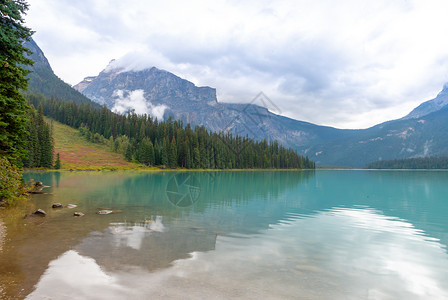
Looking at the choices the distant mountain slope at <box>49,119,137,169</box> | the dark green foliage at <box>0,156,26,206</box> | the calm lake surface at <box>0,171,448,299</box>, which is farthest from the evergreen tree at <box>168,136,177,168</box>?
the dark green foliage at <box>0,156,26,206</box>

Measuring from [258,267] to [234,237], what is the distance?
5715mm

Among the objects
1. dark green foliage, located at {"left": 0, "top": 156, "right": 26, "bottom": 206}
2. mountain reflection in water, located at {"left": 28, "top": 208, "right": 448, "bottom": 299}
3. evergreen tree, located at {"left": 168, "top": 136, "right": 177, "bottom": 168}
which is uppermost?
evergreen tree, located at {"left": 168, "top": 136, "right": 177, "bottom": 168}

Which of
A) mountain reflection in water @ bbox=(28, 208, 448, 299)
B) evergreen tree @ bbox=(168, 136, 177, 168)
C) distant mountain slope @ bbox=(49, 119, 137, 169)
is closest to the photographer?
mountain reflection in water @ bbox=(28, 208, 448, 299)

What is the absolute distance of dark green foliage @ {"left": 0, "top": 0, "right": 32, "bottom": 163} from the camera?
74.0 feet

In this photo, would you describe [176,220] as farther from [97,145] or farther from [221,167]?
[97,145]

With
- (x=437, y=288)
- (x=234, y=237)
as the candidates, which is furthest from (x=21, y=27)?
(x=437, y=288)

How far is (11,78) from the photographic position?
23547 mm

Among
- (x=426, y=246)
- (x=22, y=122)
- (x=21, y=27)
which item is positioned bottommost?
(x=426, y=246)

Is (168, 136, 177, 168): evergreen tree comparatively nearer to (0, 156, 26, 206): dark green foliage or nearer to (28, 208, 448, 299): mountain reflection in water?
(0, 156, 26, 206): dark green foliage

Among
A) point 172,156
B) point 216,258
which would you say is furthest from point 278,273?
point 172,156

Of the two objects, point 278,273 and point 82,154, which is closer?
point 278,273

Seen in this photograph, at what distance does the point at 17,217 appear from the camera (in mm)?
21250

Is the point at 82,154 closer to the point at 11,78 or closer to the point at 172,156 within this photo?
the point at 172,156

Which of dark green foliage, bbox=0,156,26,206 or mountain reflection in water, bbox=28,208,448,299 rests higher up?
dark green foliage, bbox=0,156,26,206
